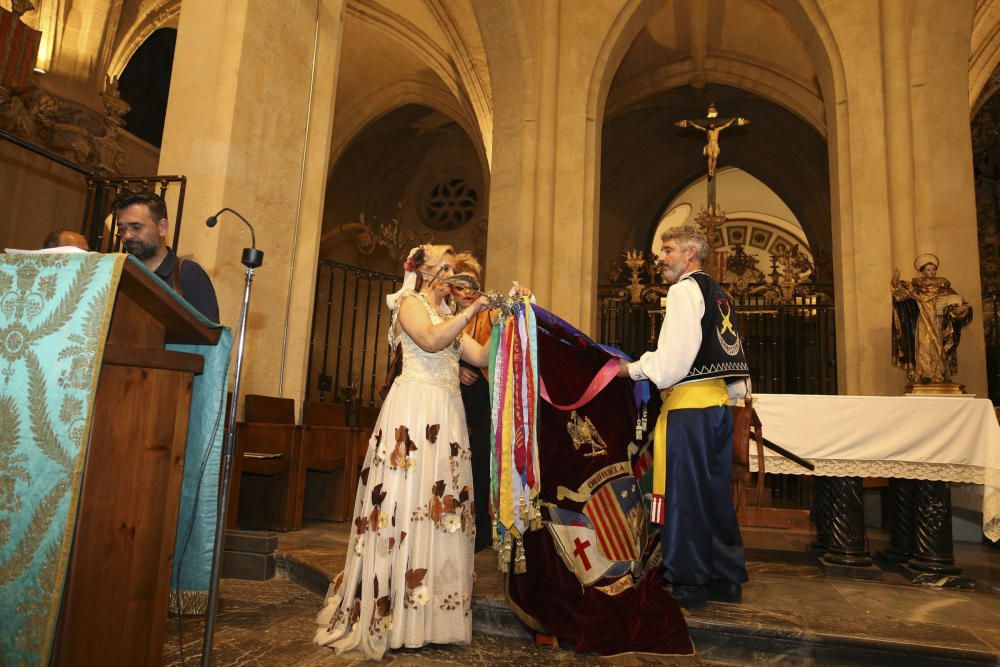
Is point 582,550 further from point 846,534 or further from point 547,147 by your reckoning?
point 547,147

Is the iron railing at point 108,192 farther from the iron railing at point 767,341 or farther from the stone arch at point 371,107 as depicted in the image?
the stone arch at point 371,107

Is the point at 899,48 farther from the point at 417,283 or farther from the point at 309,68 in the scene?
the point at 417,283

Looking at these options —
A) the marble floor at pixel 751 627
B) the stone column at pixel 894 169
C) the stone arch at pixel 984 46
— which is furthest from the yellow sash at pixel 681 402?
the stone arch at pixel 984 46

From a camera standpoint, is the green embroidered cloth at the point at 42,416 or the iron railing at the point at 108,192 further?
the iron railing at the point at 108,192

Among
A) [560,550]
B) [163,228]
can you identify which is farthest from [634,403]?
[163,228]

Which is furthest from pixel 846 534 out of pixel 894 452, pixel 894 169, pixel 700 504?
pixel 894 169

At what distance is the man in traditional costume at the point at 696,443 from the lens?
337 cm

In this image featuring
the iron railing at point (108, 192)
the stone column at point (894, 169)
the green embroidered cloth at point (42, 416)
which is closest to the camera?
the green embroidered cloth at point (42, 416)

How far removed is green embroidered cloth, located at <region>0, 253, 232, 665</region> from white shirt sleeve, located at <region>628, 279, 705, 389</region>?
7.89 feet

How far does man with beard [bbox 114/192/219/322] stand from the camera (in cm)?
285

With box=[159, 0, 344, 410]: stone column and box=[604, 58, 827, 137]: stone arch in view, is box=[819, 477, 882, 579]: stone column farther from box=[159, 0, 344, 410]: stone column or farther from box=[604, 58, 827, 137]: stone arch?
box=[604, 58, 827, 137]: stone arch

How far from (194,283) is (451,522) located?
4.93 feet

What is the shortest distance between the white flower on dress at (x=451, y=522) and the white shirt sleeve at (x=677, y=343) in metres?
1.16

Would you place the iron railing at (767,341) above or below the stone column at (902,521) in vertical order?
above
